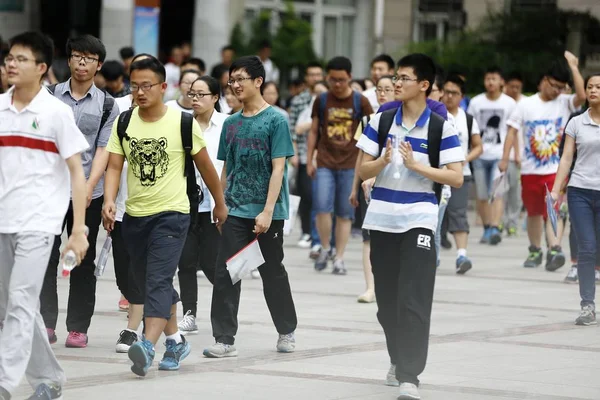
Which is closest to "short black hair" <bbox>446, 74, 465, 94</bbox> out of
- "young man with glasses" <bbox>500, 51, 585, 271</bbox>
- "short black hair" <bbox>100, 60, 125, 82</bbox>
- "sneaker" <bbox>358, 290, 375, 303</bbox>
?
"young man with glasses" <bbox>500, 51, 585, 271</bbox>

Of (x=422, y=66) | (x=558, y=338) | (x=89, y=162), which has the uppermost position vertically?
(x=422, y=66)

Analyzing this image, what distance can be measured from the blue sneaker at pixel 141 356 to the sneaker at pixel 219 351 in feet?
3.42

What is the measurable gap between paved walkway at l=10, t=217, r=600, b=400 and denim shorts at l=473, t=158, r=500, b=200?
14.9ft

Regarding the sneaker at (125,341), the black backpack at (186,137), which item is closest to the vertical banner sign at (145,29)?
the sneaker at (125,341)

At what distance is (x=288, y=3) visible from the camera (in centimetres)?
3203

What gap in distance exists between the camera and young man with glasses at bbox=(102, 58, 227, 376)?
8.48m

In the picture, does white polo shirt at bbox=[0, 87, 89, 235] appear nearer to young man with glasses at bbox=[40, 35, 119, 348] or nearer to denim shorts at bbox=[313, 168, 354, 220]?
young man with glasses at bbox=[40, 35, 119, 348]

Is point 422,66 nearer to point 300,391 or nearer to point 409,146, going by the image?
point 409,146

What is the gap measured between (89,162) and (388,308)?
2.47 metres

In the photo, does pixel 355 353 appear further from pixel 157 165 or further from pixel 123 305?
pixel 123 305

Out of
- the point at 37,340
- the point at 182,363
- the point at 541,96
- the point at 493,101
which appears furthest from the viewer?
the point at 493,101

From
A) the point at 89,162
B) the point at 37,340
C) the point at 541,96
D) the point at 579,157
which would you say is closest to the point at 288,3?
the point at 541,96

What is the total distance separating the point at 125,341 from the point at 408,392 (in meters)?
2.27

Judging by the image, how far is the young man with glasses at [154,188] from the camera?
8477mm
